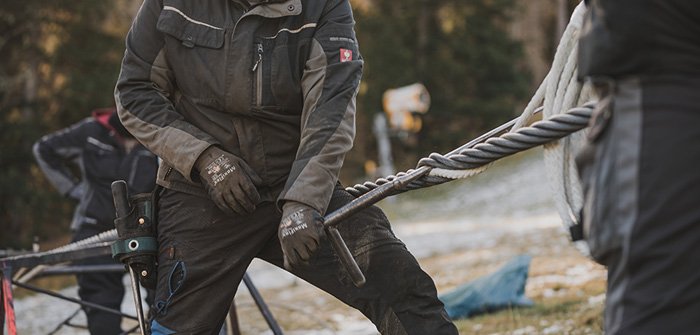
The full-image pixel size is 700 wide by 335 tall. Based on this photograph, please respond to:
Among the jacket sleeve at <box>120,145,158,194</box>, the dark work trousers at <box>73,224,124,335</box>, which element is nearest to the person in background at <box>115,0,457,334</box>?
the dark work trousers at <box>73,224,124,335</box>

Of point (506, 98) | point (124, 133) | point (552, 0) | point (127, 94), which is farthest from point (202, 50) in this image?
point (552, 0)

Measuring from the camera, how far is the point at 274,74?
140 inches

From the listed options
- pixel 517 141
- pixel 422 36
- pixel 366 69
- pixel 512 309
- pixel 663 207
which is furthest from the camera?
pixel 422 36

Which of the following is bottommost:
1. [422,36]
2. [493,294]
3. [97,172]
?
[422,36]

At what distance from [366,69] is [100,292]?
2130 cm

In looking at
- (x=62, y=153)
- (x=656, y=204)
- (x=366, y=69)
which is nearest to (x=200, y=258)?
(x=656, y=204)

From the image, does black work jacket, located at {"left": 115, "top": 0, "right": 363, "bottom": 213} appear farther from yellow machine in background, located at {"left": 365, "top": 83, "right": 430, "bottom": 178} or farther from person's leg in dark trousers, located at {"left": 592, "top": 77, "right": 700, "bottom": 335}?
yellow machine in background, located at {"left": 365, "top": 83, "right": 430, "bottom": 178}

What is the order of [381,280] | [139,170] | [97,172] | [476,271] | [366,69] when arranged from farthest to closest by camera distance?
[366,69] → [476,271] → [97,172] → [139,170] → [381,280]

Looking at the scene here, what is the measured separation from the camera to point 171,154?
3.60 m

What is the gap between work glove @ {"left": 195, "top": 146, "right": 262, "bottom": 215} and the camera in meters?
3.49

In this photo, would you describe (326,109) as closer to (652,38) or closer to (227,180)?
(227,180)

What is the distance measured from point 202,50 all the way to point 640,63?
173cm

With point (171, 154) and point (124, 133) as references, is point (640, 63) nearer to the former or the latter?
point (171, 154)

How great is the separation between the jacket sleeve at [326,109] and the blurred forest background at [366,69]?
13.9 metres
